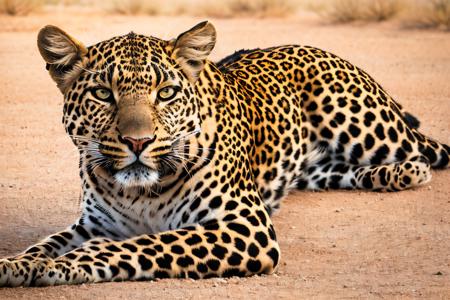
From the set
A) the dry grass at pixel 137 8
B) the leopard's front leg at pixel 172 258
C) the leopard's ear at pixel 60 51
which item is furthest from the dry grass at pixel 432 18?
the leopard's ear at pixel 60 51

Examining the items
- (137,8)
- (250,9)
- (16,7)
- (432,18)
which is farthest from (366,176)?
(137,8)

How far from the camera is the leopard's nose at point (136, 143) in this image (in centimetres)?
667

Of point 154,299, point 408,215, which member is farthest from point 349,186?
point 154,299

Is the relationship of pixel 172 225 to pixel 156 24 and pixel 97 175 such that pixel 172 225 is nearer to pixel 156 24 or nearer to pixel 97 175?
pixel 97 175

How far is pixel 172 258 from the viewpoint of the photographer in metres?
6.88

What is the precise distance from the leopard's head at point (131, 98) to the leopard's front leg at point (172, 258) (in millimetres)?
393

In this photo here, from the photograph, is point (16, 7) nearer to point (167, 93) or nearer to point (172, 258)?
point (167, 93)

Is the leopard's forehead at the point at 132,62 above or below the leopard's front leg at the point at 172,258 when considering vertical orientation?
above

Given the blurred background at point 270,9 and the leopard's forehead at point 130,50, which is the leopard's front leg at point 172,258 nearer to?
the leopard's forehead at point 130,50

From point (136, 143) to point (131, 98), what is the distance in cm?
32

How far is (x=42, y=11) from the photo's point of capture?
25.4 metres

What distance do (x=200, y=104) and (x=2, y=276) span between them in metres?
1.72

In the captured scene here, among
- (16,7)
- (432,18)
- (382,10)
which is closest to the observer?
(432,18)

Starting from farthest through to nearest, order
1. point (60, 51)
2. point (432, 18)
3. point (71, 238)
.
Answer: point (432, 18) → point (71, 238) → point (60, 51)
